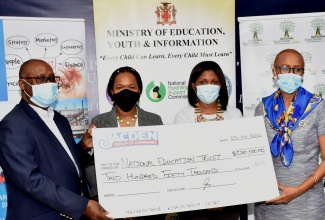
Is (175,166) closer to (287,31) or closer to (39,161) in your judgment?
(39,161)

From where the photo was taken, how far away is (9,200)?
8.48 ft

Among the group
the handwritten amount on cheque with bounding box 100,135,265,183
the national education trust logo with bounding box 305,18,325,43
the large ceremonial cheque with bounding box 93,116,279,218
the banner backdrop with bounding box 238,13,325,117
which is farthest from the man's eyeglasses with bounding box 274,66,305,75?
the national education trust logo with bounding box 305,18,325,43

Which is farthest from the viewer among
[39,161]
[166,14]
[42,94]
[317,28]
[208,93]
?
[317,28]

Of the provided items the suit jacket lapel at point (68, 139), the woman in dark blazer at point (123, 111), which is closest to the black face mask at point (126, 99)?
the woman in dark blazer at point (123, 111)

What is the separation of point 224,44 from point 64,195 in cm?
246

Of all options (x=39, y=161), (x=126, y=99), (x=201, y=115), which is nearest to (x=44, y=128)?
(x=39, y=161)

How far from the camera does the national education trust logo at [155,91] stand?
13.6 ft

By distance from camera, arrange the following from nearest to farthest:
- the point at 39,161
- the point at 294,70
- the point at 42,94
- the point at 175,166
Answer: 1. the point at 39,161
2. the point at 42,94
3. the point at 175,166
4. the point at 294,70

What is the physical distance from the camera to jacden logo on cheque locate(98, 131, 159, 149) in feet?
8.73

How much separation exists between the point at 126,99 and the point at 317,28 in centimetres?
236

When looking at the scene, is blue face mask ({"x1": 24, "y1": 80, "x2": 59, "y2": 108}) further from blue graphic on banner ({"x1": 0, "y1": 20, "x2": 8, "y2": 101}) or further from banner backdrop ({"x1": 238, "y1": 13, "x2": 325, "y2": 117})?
banner backdrop ({"x1": 238, "y1": 13, "x2": 325, "y2": 117})

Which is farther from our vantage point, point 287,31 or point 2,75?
point 287,31

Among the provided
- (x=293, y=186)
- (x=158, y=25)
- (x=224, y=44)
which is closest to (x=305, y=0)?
(x=224, y=44)

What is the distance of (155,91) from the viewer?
4.17m
